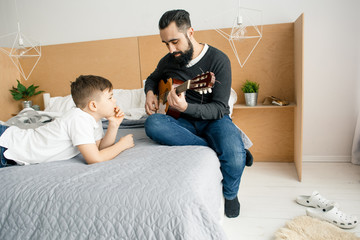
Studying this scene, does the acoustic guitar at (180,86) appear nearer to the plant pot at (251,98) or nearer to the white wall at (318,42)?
the plant pot at (251,98)

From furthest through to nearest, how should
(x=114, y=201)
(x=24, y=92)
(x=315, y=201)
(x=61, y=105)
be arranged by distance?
(x=24, y=92) < (x=61, y=105) < (x=315, y=201) < (x=114, y=201)

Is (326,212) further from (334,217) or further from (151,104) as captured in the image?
(151,104)

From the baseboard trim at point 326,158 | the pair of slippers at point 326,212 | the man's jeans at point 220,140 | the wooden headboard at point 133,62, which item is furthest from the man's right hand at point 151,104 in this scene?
the baseboard trim at point 326,158

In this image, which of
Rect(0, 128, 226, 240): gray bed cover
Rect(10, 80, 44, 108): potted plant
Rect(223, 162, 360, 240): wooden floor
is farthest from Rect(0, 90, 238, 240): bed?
Rect(10, 80, 44, 108): potted plant

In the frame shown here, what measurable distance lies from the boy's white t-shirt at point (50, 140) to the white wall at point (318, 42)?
1.62m

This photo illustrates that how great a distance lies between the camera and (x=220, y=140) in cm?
136

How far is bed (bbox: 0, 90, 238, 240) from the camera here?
2.51ft

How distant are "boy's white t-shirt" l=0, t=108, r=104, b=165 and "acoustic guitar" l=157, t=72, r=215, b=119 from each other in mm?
448

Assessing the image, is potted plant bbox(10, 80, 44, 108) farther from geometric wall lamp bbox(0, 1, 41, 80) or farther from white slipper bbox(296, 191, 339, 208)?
white slipper bbox(296, 191, 339, 208)

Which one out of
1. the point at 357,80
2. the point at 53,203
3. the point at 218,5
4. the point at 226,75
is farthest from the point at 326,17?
the point at 53,203

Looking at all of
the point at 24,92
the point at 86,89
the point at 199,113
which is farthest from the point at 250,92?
the point at 24,92

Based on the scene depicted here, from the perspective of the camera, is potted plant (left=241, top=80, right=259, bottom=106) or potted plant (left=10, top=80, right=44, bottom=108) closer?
potted plant (left=241, top=80, right=259, bottom=106)

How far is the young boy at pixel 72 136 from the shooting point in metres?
1.16

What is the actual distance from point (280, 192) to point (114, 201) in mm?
1307
